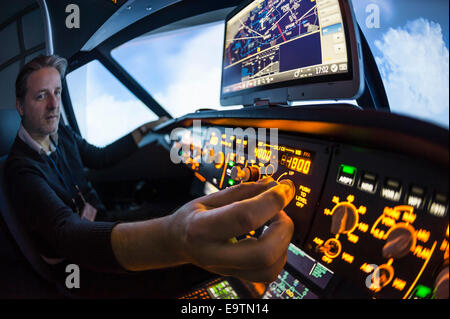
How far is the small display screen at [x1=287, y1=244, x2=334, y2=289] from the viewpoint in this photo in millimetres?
854

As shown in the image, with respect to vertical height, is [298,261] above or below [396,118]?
below

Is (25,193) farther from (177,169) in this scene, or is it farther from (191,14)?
(191,14)

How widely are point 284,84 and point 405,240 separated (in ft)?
2.60

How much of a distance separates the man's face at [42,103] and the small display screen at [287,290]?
151cm

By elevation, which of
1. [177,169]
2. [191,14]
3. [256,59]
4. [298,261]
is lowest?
[298,261]

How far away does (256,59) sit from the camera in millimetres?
1230

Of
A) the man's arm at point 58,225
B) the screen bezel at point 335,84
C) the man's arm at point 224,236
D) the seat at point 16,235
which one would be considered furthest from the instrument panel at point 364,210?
the seat at point 16,235

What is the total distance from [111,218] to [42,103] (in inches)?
33.0

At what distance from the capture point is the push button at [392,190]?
0.44m

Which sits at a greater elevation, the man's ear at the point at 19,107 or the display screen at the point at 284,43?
the display screen at the point at 284,43

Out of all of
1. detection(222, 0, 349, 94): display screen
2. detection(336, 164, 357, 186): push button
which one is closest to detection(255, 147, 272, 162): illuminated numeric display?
detection(336, 164, 357, 186): push button

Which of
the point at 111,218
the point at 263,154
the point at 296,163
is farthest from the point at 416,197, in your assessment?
the point at 111,218

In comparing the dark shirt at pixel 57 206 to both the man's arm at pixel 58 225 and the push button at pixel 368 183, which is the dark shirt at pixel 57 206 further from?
the push button at pixel 368 183

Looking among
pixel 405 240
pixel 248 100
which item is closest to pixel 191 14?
pixel 248 100
